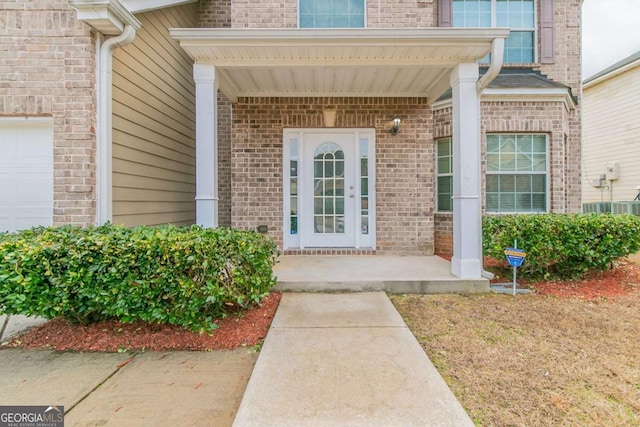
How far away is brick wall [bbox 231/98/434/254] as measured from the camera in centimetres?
569

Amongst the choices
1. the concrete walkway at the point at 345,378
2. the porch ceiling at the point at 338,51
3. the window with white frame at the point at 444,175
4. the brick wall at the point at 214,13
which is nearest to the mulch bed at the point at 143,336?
the concrete walkway at the point at 345,378

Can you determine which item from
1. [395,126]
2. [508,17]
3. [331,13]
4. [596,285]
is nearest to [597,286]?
[596,285]

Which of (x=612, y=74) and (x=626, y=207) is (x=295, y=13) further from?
(x=612, y=74)

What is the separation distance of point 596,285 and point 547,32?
5129 millimetres

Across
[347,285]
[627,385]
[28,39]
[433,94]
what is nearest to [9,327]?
[28,39]

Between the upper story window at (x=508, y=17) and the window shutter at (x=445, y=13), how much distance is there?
0.17 metres

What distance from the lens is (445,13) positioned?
661 centimetres

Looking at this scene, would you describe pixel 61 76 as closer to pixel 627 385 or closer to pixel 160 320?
pixel 160 320

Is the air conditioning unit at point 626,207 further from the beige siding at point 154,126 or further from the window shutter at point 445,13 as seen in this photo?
the beige siding at point 154,126

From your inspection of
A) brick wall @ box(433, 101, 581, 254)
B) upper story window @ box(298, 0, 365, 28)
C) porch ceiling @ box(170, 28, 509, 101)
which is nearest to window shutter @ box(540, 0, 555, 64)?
brick wall @ box(433, 101, 581, 254)

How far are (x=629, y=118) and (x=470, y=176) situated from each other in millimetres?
9859

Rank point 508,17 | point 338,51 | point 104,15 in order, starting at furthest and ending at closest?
point 508,17 < point 338,51 < point 104,15

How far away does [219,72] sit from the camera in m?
4.52

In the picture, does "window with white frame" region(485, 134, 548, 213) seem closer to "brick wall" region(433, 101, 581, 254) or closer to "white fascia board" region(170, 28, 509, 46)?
"brick wall" region(433, 101, 581, 254)
